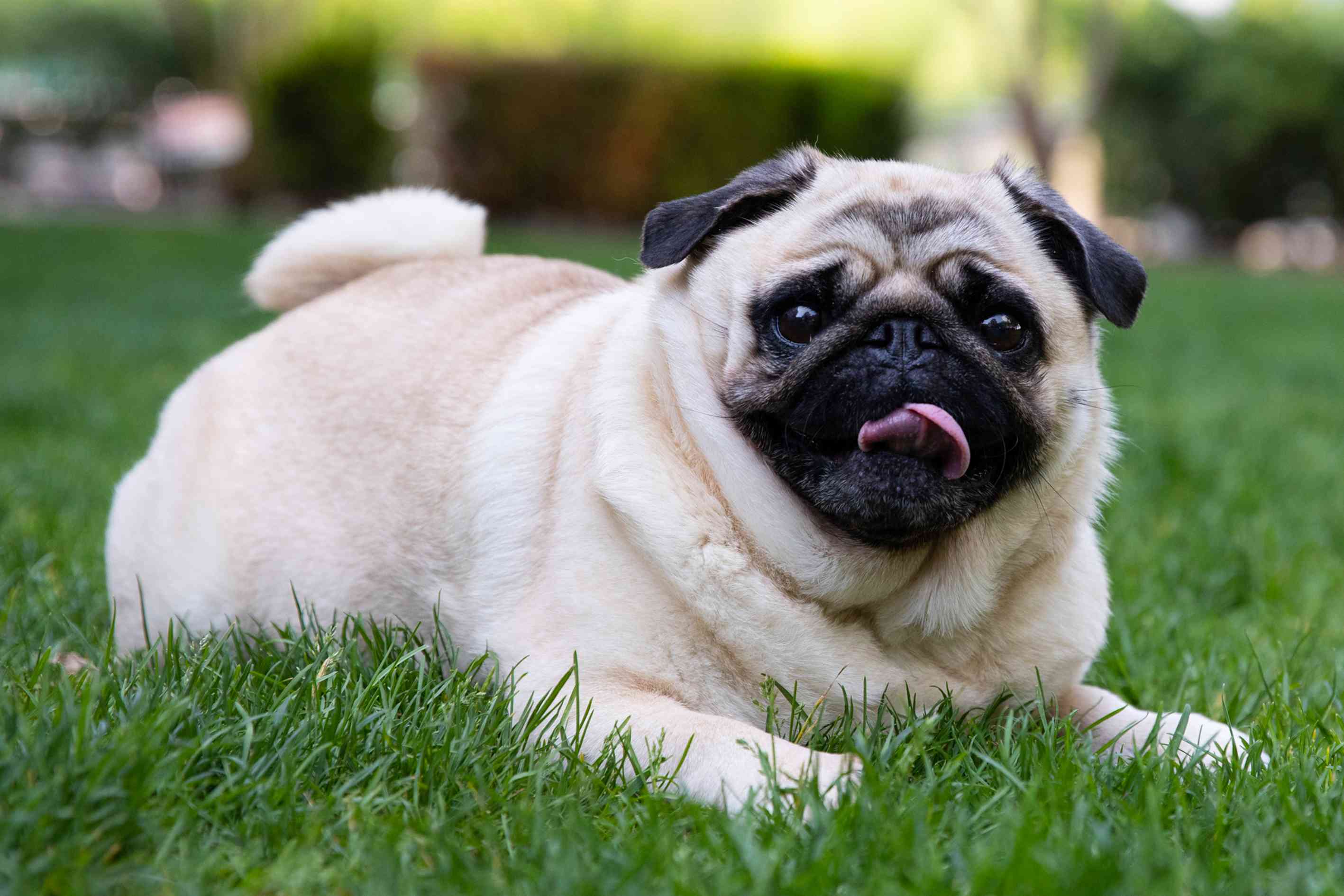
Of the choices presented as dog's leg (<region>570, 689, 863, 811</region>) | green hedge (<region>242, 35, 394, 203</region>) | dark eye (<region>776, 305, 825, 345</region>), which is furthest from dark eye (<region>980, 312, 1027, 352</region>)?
green hedge (<region>242, 35, 394, 203</region>)

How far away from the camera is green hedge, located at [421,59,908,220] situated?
61.4 ft

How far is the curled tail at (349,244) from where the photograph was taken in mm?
3695

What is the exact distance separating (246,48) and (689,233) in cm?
2128

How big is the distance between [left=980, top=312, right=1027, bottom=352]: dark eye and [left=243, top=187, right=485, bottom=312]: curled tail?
1.83 m

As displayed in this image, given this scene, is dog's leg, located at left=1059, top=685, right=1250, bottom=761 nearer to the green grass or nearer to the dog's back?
the green grass

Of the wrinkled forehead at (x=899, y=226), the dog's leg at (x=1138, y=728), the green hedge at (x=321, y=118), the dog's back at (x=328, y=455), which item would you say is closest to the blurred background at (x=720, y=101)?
the green hedge at (x=321, y=118)

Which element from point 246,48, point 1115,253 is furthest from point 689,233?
point 246,48

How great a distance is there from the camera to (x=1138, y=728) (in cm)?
267

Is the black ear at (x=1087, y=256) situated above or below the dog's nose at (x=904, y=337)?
above

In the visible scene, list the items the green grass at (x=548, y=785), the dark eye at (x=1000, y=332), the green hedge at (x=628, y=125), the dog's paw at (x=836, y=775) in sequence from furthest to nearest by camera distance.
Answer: the green hedge at (x=628, y=125), the dark eye at (x=1000, y=332), the dog's paw at (x=836, y=775), the green grass at (x=548, y=785)

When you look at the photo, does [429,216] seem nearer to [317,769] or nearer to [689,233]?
[689,233]

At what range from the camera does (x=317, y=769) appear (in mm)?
2115

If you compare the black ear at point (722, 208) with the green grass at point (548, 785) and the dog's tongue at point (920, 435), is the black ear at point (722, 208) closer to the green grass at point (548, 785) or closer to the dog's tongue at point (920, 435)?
the dog's tongue at point (920, 435)

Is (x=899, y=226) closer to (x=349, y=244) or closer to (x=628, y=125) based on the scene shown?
(x=349, y=244)
